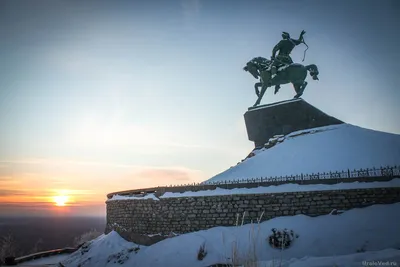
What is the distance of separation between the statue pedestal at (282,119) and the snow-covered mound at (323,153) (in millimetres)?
638

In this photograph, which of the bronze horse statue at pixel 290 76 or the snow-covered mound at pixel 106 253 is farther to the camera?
the bronze horse statue at pixel 290 76

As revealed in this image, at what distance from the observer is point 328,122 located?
19.8 meters

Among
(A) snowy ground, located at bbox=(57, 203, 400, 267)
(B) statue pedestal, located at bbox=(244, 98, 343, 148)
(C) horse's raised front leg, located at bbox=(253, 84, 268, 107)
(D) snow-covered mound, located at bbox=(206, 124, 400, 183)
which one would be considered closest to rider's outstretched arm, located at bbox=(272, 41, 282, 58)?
(C) horse's raised front leg, located at bbox=(253, 84, 268, 107)

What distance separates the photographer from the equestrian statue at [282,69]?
21.3 m

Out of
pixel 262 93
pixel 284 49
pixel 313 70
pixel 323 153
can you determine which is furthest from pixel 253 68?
pixel 323 153

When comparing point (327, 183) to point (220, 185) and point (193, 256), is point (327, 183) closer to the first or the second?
point (220, 185)

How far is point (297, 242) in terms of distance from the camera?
997 centimetres

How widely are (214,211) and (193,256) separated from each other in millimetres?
2206

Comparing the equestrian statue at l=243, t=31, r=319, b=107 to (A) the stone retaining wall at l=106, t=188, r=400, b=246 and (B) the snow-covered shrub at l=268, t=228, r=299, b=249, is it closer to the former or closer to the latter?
(A) the stone retaining wall at l=106, t=188, r=400, b=246

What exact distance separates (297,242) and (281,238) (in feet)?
1.90

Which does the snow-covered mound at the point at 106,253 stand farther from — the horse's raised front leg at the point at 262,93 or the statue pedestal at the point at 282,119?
the horse's raised front leg at the point at 262,93

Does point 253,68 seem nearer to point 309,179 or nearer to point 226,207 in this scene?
point 309,179

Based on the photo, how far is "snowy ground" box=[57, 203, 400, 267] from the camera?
29.2 feet

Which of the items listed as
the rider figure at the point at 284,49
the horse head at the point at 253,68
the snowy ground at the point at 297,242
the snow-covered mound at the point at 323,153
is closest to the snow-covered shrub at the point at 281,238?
the snowy ground at the point at 297,242
